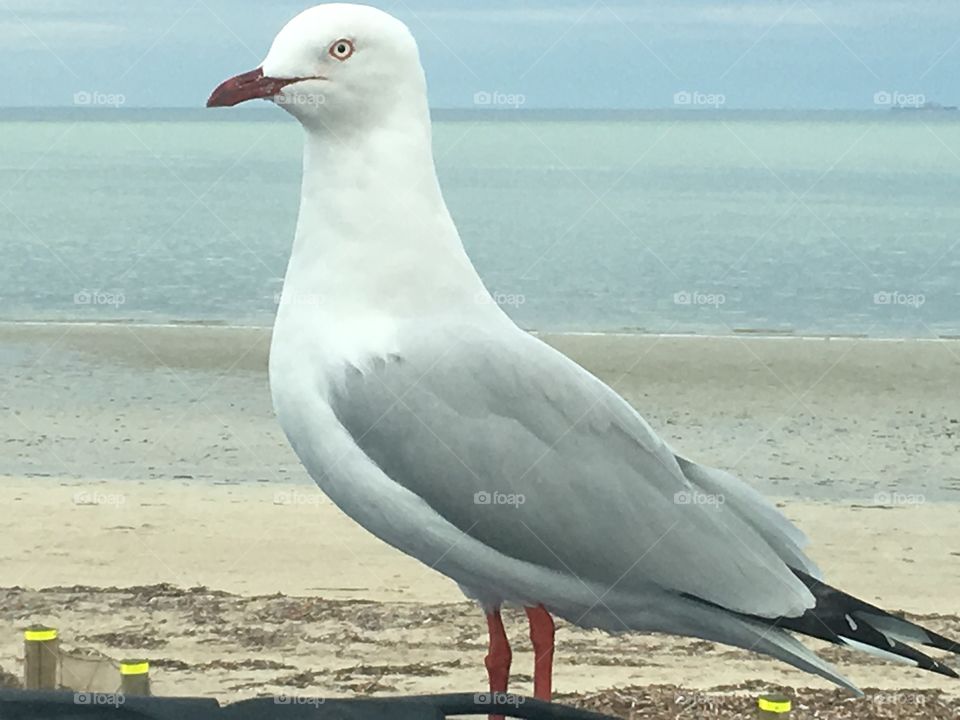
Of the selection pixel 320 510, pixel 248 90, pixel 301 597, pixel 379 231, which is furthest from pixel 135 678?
pixel 320 510

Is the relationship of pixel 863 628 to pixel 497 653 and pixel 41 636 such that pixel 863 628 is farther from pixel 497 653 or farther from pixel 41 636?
pixel 41 636

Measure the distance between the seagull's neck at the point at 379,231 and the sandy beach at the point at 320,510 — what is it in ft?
5.25

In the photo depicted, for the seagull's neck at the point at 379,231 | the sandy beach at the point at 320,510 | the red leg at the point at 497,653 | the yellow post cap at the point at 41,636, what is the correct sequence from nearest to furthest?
the seagull's neck at the point at 379,231
the red leg at the point at 497,653
the yellow post cap at the point at 41,636
the sandy beach at the point at 320,510

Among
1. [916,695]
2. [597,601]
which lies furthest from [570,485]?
[916,695]

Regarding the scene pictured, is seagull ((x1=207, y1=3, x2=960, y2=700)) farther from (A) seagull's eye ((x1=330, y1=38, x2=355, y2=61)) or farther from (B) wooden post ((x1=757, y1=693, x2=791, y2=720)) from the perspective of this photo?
(B) wooden post ((x1=757, y1=693, x2=791, y2=720))

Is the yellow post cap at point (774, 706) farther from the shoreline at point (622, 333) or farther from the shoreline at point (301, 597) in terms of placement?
the shoreline at point (622, 333)

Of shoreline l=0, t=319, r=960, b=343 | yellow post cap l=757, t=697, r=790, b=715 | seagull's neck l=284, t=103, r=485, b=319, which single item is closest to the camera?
yellow post cap l=757, t=697, r=790, b=715

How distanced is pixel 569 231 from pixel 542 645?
56.4 feet

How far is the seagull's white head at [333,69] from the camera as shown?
2.86 meters

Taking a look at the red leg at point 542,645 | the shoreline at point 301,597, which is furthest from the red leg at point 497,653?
the shoreline at point 301,597

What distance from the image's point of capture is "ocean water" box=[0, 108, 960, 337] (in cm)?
1353

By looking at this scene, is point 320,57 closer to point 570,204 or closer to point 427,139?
point 427,139

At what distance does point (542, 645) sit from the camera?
3.16 metres

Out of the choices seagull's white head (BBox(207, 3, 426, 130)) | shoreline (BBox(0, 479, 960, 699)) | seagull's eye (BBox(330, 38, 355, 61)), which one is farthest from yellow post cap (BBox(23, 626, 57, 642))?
seagull's eye (BBox(330, 38, 355, 61))
